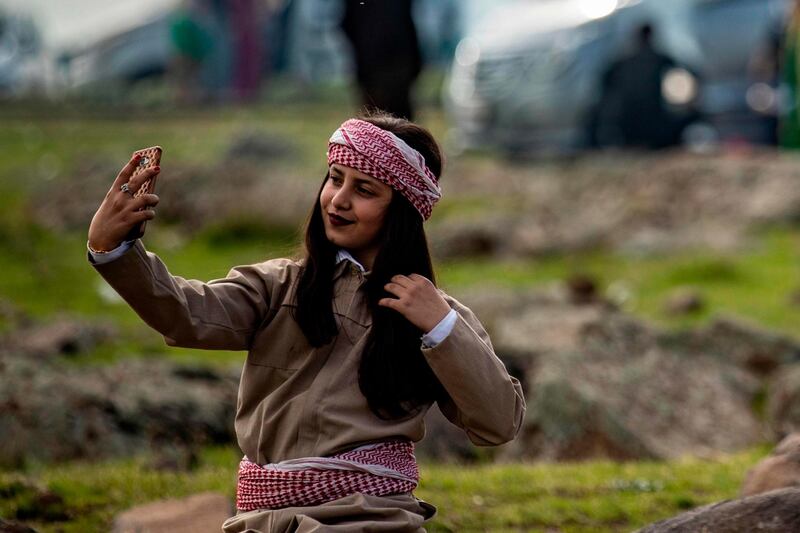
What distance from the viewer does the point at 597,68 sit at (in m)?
20.0

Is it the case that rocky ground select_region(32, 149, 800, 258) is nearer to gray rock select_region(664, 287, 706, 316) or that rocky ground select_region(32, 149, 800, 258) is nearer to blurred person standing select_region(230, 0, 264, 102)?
gray rock select_region(664, 287, 706, 316)

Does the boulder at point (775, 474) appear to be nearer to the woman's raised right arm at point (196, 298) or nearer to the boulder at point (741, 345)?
the woman's raised right arm at point (196, 298)

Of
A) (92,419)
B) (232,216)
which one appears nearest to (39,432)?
(92,419)

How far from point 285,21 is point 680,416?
2900 centimetres

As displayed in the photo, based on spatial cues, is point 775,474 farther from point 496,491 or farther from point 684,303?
point 684,303

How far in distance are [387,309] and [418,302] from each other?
142mm

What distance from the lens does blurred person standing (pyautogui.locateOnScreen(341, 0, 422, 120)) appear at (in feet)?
39.0

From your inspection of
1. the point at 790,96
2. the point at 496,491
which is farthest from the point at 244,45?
the point at 496,491

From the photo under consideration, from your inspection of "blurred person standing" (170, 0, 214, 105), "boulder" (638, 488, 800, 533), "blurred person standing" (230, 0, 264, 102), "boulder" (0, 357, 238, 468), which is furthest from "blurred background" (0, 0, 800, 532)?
"blurred person standing" (230, 0, 264, 102)

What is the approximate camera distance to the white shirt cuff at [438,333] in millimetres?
3625

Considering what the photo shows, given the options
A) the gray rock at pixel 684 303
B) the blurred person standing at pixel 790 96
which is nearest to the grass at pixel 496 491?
the gray rock at pixel 684 303

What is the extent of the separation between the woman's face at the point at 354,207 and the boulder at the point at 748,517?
1181 mm

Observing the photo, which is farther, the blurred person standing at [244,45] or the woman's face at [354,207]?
the blurred person standing at [244,45]

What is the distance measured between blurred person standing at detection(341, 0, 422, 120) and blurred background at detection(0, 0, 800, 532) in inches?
0.8
